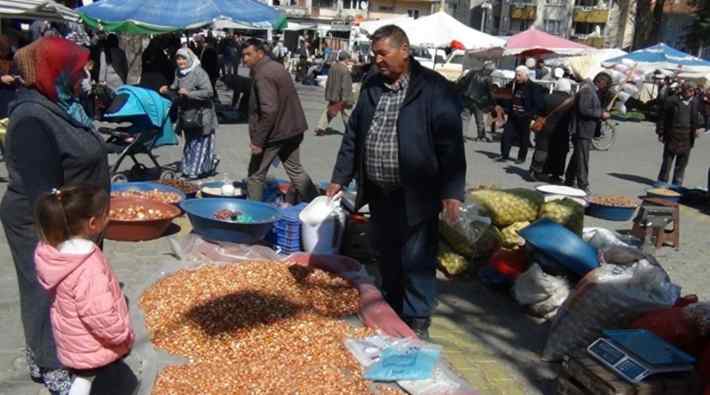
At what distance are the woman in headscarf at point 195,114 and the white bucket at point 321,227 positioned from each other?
3.50 metres

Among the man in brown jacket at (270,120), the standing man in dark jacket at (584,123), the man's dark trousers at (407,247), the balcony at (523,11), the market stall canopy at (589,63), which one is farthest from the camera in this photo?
the balcony at (523,11)

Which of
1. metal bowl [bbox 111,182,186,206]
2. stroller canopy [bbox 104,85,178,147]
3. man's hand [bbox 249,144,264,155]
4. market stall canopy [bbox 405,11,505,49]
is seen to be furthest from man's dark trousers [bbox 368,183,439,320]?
market stall canopy [bbox 405,11,505,49]

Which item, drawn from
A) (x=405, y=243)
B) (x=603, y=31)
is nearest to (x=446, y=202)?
(x=405, y=243)

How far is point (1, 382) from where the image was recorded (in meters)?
3.86

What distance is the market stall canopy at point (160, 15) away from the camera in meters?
13.7

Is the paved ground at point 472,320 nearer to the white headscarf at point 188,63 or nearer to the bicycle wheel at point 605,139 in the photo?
the white headscarf at point 188,63

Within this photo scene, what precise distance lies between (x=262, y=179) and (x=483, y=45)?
14.1 meters

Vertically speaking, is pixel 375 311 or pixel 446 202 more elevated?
pixel 446 202

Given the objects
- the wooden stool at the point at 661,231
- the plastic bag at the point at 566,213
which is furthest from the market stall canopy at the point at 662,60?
the plastic bag at the point at 566,213

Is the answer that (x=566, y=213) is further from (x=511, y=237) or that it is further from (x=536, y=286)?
(x=536, y=286)

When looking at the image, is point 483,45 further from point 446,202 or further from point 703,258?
point 446,202

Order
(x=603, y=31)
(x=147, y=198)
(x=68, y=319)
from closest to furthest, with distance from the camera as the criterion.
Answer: (x=68, y=319) → (x=147, y=198) → (x=603, y=31)

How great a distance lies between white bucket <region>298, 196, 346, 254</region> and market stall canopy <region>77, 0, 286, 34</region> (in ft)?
29.3

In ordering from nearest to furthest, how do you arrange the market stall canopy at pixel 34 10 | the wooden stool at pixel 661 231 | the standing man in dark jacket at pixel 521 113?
the wooden stool at pixel 661 231, the market stall canopy at pixel 34 10, the standing man in dark jacket at pixel 521 113
